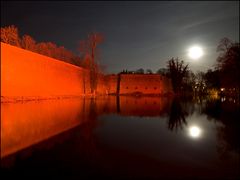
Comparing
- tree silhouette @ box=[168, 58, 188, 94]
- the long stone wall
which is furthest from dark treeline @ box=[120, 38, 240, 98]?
the long stone wall

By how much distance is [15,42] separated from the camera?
27734 millimetres

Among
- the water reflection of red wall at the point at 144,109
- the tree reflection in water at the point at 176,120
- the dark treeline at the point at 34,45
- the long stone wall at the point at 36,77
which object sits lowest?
the tree reflection in water at the point at 176,120

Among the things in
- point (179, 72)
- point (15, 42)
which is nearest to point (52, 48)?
point (15, 42)

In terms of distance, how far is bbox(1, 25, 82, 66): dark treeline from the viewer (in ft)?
88.7

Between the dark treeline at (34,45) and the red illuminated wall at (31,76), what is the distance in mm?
5263

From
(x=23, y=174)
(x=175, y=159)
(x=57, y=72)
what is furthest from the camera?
(x=57, y=72)

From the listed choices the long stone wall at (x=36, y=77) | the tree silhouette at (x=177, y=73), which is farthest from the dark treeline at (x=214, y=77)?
the long stone wall at (x=36, y=77)

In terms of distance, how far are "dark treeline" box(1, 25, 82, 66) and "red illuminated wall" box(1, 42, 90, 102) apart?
5.26 m

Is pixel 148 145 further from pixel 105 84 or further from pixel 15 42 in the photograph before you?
pixel 105 84

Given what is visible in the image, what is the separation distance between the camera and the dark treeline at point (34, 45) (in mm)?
27047

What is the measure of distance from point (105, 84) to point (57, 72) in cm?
2509

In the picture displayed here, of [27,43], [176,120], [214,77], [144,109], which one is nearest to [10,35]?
[27,43]

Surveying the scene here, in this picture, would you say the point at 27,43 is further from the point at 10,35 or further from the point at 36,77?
the point at 36,77

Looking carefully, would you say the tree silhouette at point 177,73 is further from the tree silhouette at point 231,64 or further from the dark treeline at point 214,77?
the tree silhouette at point 231,64
